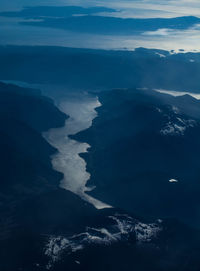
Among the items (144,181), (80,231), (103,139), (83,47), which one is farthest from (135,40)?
(80,231)

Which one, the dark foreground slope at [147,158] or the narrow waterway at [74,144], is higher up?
the dark foreground slope at [147,158]

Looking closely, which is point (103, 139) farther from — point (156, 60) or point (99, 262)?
point (156, 60)

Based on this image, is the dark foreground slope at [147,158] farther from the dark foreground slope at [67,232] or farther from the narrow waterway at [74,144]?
the dark foreground slope at [67,232]

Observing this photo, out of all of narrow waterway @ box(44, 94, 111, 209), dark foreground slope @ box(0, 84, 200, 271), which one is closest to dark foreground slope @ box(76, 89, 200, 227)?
narrow waterway @ box(44, 94, 111, 209)

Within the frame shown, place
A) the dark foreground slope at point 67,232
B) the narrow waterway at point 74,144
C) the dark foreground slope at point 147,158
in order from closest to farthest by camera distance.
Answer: the dark foreground slope at point 67,232 → the dark foreground slope at point 147,158 → the narrow waterway at point 74,144

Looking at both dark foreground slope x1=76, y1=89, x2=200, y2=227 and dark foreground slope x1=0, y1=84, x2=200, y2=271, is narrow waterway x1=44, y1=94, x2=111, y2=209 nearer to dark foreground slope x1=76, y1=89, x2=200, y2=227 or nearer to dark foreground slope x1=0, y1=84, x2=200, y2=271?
dark foreground slope x1=76, y1=89, x2=200, y2=227

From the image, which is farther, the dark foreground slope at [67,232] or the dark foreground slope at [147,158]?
the dark foreground slope at [147,158]

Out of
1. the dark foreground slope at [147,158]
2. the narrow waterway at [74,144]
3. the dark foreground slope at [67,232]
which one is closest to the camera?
the dark foreground slope at [67,232]

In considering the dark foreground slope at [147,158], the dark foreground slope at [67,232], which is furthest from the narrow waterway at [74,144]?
the dark foreground slope at [67,232]
